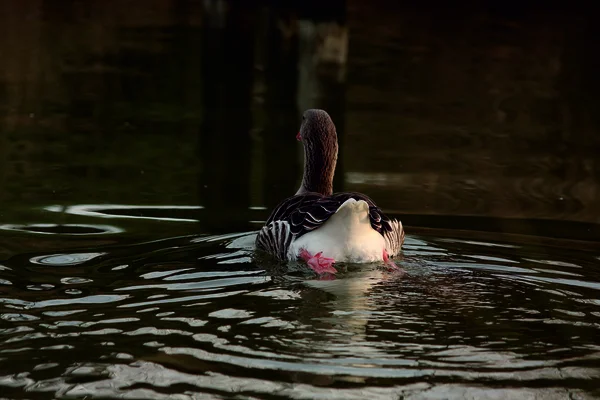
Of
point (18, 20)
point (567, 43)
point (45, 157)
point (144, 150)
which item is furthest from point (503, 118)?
point (18, 20)

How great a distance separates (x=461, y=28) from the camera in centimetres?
2769

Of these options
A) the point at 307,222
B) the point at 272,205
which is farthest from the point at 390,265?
the point at 272,205

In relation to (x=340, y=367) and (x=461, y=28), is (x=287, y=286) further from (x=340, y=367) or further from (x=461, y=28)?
(x=461, y=28)

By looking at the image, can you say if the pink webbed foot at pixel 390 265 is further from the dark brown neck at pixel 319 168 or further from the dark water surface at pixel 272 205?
the dark brown neck at pixel 319 168

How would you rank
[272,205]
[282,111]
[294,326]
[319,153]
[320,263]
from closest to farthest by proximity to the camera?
1. [294,326]
2. [320,263]
3. [319,153]
4. [272,205]
5. [282,111]

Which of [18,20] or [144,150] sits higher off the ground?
[18,20]

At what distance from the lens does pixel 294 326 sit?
6.30 m

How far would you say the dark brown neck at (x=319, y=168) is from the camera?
31.9 feet

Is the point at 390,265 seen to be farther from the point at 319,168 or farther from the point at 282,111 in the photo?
the point at 282,111

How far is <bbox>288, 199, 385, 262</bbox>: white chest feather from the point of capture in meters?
8.02

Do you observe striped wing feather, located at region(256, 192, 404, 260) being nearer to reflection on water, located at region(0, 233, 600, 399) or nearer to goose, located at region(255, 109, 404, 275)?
goose, located at region(255, 109, 404, 275)

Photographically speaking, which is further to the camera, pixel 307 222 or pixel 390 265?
pixel 307 222

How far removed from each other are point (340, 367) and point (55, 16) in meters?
22.6

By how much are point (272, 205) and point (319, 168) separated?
103 cm
